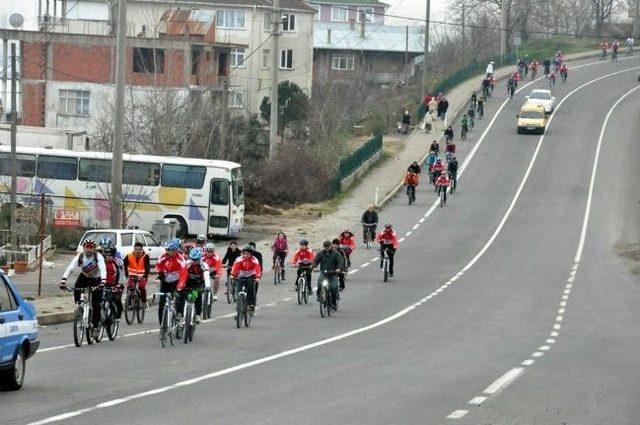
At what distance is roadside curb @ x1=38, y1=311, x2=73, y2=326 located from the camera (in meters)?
27.8

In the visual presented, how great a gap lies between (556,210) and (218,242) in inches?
575

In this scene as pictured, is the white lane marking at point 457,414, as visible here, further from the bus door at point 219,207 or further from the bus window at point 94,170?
the bus window at point 94,170

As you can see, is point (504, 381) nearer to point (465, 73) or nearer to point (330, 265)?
point (330, 265)

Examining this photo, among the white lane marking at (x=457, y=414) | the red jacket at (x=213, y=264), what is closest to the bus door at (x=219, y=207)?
the red jacket at (x=213, y=264)

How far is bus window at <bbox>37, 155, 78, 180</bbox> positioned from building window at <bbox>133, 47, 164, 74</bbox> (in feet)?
88.0

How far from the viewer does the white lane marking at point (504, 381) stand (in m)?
18.5

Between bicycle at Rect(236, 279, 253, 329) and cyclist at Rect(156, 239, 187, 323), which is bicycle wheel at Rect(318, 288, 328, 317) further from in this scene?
cyclist at Rect(156, 239, 187, 323)

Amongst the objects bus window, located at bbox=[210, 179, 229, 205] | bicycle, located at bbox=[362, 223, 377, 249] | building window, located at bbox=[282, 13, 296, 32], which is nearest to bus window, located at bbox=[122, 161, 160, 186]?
bus window, located at bbox=[210, 179, 229, 205]

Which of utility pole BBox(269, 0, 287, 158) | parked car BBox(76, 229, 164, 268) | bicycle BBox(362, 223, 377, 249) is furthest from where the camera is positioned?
utility pole BBox(269, 0, 287, 158)

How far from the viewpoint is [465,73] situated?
102 m

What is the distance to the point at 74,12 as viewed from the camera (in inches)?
4188

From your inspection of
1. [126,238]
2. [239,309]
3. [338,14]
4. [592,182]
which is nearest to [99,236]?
[126,238]

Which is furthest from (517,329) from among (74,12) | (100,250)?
(74,12)

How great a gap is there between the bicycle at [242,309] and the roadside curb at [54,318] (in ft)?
11.7
